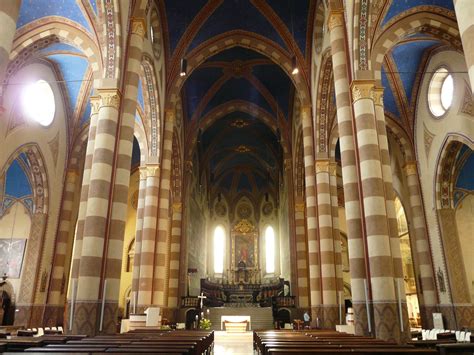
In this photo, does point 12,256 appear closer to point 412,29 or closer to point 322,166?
point 322,166

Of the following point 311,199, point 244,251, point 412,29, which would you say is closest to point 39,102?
point 311,199

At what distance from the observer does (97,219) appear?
34.9 ft

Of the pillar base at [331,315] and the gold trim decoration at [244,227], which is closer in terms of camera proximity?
the pillar base at [331,315]

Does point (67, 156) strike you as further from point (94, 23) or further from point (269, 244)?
point (269, 244)

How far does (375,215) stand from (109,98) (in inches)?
321

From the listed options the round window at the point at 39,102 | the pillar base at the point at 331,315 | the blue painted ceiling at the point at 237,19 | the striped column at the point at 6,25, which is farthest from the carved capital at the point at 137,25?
the pillar base at the point at 331,315

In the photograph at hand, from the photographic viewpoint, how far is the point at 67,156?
67.7 feet

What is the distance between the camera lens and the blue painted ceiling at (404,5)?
13.5 meters

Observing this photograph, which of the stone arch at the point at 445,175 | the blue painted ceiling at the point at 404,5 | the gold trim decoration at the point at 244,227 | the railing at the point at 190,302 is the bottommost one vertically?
the railing at the point at 190,302

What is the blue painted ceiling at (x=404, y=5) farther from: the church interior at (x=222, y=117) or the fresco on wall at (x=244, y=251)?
the fresco on wall at (x=244, y=251)

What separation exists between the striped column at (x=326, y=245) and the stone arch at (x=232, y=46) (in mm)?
4589

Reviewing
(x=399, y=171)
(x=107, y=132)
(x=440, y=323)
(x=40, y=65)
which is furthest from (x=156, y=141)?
(x=440, y=323)

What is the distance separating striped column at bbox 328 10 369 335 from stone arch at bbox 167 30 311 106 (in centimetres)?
622

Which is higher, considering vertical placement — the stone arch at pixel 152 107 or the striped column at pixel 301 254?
the stone arch at pixel 152 107
